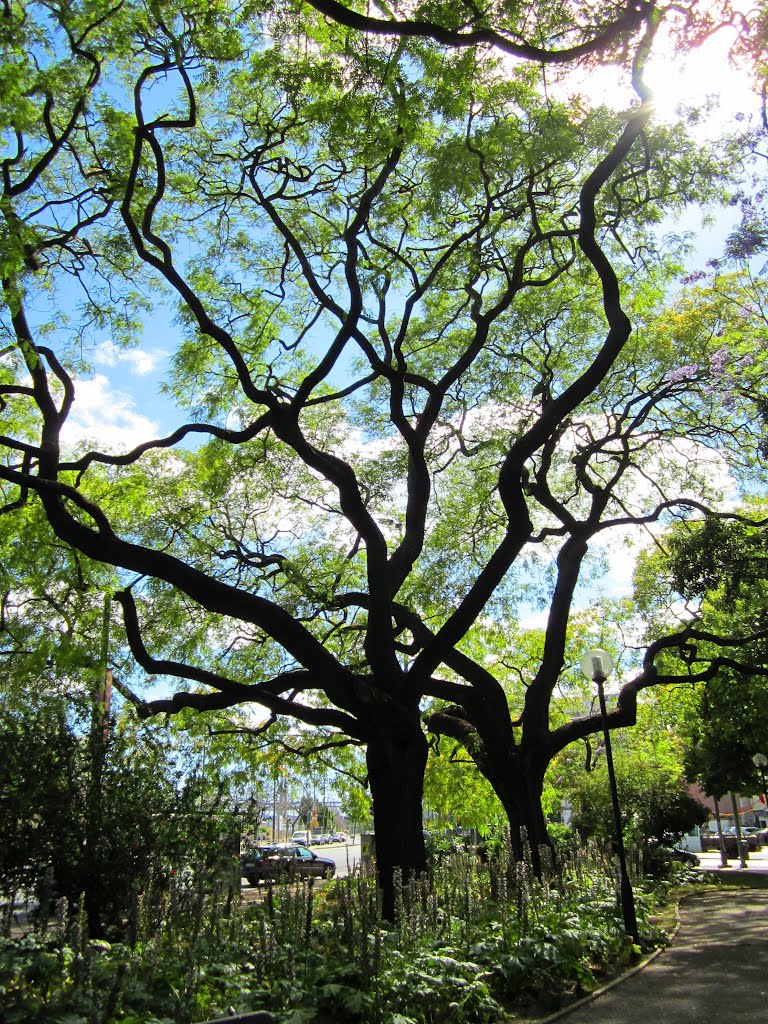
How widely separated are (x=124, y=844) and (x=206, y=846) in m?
1.17

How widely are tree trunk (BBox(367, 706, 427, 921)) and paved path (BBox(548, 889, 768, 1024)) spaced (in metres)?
3.24

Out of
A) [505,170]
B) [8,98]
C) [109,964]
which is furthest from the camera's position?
[505,170]

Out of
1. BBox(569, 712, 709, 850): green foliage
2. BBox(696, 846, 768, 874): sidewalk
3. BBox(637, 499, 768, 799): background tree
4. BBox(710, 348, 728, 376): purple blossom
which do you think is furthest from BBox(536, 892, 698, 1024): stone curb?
BBox(696, 846, 768, 874): sidewalk

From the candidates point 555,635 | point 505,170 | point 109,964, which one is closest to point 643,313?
point 505,170

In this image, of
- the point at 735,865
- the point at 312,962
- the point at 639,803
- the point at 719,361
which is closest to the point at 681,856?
the point at 639,803

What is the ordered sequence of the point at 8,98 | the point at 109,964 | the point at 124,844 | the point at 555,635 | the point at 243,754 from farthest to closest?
the point at 243,754, the point at 555,635, the point at 8,98, the point at 124,844, the point at 109,964

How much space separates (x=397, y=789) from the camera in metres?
11.1

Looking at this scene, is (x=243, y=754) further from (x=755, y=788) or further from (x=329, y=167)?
(x=755, y=788)

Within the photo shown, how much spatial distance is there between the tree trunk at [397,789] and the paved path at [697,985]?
324 centimetres

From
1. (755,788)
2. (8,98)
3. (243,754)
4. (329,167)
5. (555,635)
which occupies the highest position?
(329,167)

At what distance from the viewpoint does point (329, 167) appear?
12.1 m

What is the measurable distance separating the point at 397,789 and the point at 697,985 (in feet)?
14.6

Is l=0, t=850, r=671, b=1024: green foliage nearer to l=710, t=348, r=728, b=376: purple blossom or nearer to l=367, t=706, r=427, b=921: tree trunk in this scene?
l=367, t=706, r=427, b=921: tree trunk

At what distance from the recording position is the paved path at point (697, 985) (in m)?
6.62
